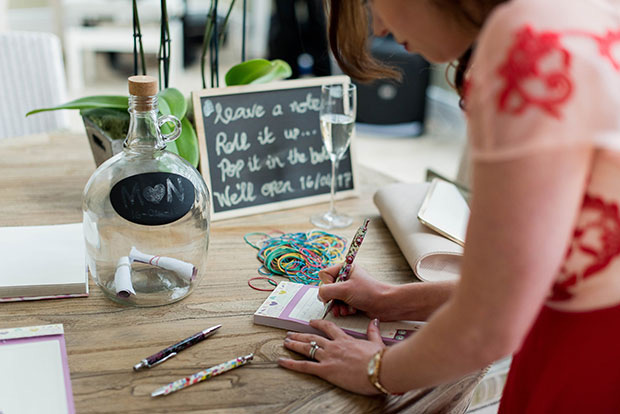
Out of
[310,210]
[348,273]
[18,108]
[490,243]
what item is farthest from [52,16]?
[490,243]

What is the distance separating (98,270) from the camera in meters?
0.99

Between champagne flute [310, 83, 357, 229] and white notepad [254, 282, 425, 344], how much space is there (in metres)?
0.32

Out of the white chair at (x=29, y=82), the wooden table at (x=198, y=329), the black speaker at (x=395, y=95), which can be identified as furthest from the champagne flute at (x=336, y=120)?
the black speaker at (x=395, y=95)

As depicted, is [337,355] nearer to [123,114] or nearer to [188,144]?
[188,144]

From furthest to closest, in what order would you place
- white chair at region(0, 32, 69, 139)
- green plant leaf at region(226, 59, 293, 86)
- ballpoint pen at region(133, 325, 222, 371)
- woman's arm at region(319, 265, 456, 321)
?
1. white chair at region(0, 32, 69, 139)
2. green plant leaf at region(226, 59, 293, 86)
3. woman's arm at region(319, 265, 456, 321)
4. ballpoint pen at region(133, 325, 222, 371)

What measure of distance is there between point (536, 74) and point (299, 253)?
666mm

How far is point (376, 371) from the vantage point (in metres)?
0.77

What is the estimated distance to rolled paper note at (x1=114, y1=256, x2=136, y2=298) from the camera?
0.96 metres

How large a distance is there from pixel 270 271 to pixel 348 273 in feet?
0.53

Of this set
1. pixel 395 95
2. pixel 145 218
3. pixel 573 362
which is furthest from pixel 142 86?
pixel 395 95

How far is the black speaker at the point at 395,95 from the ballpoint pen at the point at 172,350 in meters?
3.39

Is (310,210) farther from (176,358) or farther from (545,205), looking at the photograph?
(545,205)

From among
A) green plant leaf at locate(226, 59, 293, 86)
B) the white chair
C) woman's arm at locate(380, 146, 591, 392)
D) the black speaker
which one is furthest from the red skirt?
the black speaker

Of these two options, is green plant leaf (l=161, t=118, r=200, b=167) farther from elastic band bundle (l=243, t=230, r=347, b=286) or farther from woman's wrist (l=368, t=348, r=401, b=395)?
woman's wrist (l=368, t=348, r=401, b=395)
